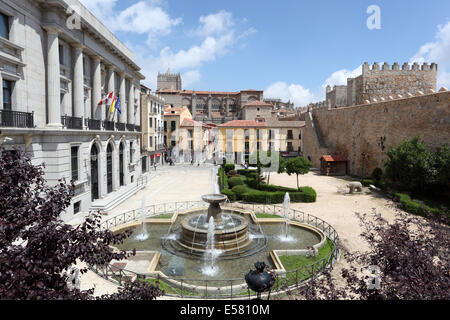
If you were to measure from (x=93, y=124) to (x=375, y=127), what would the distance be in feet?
99.1

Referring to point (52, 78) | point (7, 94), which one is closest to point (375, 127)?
point (52, 78)

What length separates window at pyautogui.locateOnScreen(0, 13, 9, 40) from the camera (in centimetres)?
1313

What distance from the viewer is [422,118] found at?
24.6 meters

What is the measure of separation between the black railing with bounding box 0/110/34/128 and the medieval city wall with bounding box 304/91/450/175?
29.4 metres

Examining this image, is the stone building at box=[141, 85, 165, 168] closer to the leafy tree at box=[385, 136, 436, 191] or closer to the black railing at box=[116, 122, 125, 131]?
the black railing at box=[116, 122, 125, 131]

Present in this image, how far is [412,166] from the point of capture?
20.4 meters

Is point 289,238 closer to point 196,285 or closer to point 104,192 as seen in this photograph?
point 196,285

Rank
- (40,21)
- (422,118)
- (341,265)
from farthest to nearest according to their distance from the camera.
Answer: (422,118) < (40,21) < (341,265)

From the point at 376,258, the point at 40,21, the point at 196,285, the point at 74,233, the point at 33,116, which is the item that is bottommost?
the point at 196,285

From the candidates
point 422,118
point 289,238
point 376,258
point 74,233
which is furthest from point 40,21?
point 422,118

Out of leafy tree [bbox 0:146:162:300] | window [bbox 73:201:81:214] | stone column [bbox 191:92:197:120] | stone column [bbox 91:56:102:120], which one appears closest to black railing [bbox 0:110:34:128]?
window [bbox 73:201:81:214]

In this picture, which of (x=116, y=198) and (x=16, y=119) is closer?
(x=16, y=119)

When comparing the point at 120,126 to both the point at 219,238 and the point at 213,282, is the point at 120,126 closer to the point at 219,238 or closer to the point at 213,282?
the point at 219,238

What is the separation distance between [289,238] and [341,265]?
144 inches
